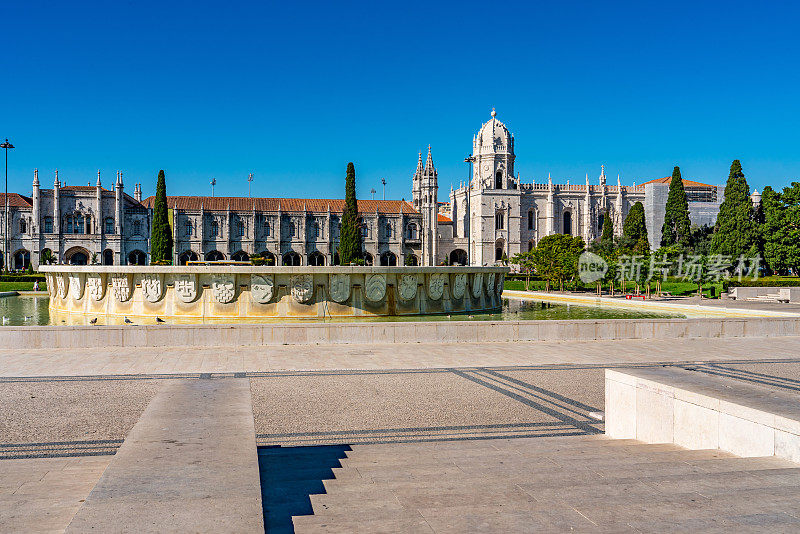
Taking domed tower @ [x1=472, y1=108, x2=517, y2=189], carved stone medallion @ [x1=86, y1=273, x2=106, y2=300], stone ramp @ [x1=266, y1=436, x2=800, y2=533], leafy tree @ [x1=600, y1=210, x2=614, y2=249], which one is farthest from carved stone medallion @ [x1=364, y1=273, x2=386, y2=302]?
domed tower @ [x1=472, y1=108, x2=517, y2=189]

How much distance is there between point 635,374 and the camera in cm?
613

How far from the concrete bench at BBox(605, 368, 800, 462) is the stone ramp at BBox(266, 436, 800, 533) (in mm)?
173

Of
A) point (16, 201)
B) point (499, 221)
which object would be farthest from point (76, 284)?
point (499, 221)

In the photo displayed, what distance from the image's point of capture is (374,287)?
18234 mm

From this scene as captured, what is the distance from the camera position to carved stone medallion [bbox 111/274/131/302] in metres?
18.2

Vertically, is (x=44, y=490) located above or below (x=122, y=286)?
below

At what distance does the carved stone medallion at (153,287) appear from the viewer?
57.9 ft

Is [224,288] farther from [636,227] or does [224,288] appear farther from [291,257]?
[636,227]

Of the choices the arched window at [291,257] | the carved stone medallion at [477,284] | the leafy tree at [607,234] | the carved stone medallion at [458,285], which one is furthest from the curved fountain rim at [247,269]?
the arched window at [291,257]

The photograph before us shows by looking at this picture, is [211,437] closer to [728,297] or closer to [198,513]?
[198,513]

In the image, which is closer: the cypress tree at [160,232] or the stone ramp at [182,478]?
the stone ramp at [182,478]

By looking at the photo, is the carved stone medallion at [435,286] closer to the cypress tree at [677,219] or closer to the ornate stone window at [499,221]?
the cypress tree at [677,219]

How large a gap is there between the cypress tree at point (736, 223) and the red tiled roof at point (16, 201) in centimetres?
6193

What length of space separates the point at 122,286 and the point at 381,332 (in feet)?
29.9
